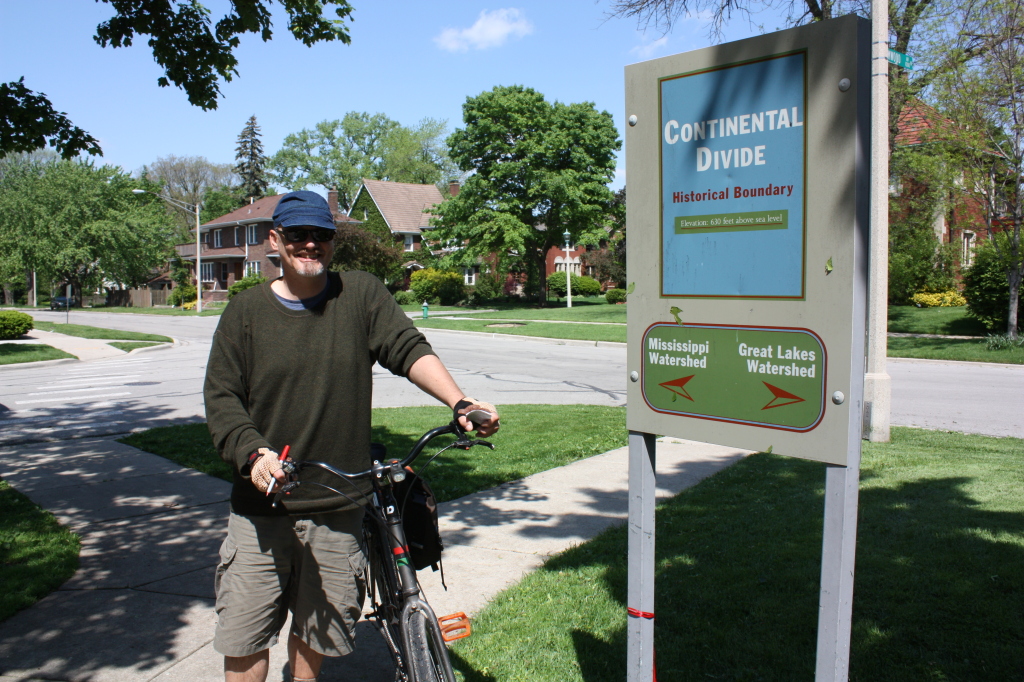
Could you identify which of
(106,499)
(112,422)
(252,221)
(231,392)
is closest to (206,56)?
(106,499)

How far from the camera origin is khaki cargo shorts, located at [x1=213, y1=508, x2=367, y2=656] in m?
2.77

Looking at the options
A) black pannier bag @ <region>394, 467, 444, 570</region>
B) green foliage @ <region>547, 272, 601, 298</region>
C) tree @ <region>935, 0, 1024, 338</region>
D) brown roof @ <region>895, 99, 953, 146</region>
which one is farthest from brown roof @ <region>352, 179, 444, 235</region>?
black pannier bag @ <region>394, 467, 444, 570</region>

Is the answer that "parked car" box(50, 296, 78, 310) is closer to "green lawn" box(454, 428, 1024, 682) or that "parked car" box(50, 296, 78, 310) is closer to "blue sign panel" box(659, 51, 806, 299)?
"green lawn" box(454, 428, 1024, 682)

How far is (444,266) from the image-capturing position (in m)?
44.4

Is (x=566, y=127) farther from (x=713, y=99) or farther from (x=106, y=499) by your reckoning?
(x=713, y=99)

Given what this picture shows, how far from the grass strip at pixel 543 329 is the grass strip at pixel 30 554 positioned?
18.0 metres

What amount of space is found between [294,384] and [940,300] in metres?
29.9

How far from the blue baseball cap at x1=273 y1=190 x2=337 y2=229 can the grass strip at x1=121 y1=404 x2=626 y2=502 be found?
12.6 feet

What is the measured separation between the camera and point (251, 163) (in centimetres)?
8325

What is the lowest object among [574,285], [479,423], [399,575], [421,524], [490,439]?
[490,439]

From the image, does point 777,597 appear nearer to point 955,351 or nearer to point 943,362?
point 943,362

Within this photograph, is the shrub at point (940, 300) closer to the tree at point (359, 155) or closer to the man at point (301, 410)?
the man at point (301, 410)

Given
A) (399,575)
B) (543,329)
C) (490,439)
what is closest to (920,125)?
(543,329)

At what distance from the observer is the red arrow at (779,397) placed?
2402 millimetres
